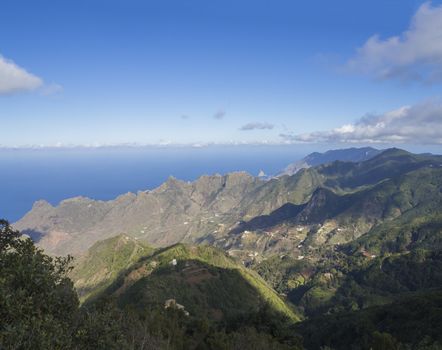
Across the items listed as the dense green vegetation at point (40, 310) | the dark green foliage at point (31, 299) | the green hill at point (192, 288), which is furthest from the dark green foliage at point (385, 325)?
the dark green foliage at point (31, 299)

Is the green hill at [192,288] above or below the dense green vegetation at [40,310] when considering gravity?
below

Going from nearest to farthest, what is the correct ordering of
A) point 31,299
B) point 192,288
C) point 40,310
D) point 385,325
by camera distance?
point 31,299, point 40,310, point 385,325, point 192,288

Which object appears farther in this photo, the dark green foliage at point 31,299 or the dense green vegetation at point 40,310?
the dense green vegetation at point 40,310

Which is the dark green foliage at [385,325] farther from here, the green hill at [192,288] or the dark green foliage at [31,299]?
the dark green foliage at [31,299]

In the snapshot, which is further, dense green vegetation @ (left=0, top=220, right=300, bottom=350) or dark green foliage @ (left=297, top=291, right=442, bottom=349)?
dark green foliage @ (left=297, top=291, right=442, bottom=349)

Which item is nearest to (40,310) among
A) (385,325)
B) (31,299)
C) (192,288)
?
(31,299)

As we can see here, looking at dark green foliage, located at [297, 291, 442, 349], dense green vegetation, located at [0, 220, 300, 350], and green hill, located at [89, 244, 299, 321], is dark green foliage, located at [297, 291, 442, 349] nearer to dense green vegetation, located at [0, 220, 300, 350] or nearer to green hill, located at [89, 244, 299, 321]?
green hill, located at [89, 244, 299, 321]

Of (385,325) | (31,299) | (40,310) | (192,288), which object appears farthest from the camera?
(192,288)

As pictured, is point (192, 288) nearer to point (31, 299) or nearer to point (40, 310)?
point (40, 310)

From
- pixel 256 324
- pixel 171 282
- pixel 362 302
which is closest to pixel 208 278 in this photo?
pixel 171 282

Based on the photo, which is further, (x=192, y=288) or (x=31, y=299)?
(x=192, y=288)

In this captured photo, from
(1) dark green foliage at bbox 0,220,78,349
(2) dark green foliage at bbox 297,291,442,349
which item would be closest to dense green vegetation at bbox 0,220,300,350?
(1) dark green foliage at bbox 0,220,78,349

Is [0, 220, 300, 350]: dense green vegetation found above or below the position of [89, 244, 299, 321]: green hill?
above

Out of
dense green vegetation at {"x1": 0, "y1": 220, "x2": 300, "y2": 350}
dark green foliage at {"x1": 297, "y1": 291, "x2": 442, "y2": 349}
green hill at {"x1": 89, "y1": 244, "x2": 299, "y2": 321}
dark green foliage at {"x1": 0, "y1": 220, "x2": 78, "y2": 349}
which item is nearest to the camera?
dark green foliage at {"x1": 0, "y1": 220, "x2": 78, "y2": 349}
